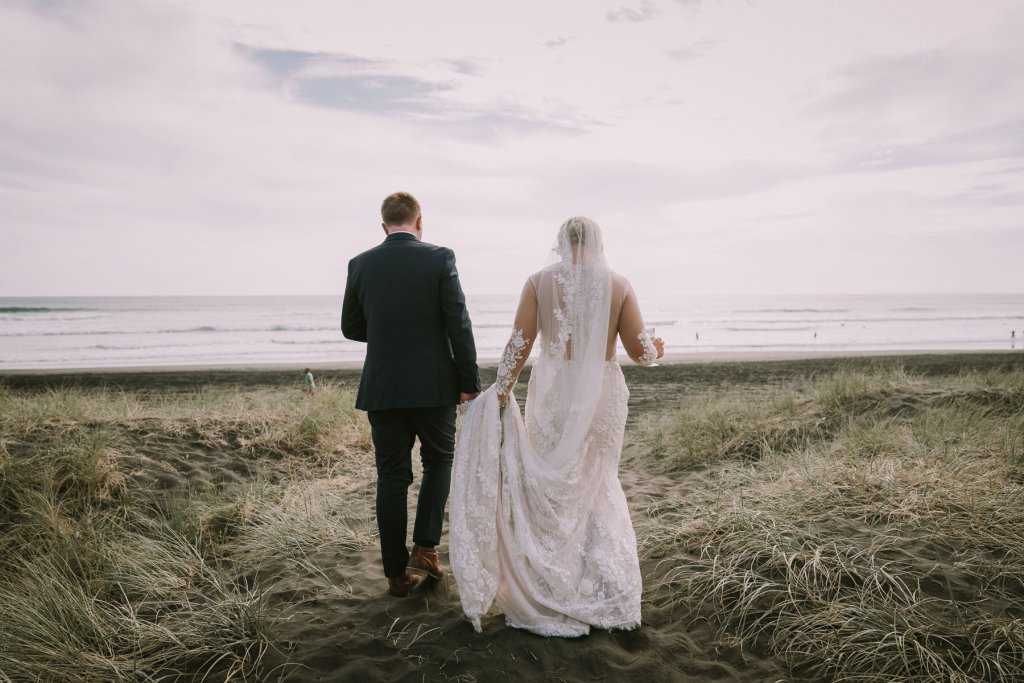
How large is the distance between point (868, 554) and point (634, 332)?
1.79m

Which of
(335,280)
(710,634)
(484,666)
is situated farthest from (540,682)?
(335,280)

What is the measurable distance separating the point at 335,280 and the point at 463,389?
104 meters

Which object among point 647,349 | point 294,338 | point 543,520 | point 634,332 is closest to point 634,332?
point 634,332

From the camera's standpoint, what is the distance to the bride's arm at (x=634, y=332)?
3359 mm

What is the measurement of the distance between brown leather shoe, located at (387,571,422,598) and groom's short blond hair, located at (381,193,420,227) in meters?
2.08

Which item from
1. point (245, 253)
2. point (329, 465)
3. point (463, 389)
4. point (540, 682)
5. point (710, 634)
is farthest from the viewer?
point (245, 253)

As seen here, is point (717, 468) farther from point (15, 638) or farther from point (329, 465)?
point (15, 638)

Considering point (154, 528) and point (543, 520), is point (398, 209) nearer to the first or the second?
point (543, 520)

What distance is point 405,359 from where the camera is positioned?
10.7ft

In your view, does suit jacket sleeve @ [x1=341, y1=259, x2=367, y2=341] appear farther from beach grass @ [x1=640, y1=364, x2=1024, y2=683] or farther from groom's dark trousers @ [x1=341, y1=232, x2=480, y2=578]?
beach grass @ [x1=640, y1=364, x2=1024, y2=683]

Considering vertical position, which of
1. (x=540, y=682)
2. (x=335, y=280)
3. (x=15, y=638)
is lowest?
(x=540, y=682)

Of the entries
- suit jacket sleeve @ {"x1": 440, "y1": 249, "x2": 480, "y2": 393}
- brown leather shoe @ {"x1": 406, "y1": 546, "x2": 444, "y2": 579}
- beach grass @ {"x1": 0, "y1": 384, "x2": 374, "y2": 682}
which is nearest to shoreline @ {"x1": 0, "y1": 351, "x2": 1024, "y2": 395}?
beach grass @ {"x1": 0, "y1": 384, "x2": 374, "y2": 682}

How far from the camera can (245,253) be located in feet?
283

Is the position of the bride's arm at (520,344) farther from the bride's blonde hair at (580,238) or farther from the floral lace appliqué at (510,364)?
the bride's blonde hair at (580,238)
